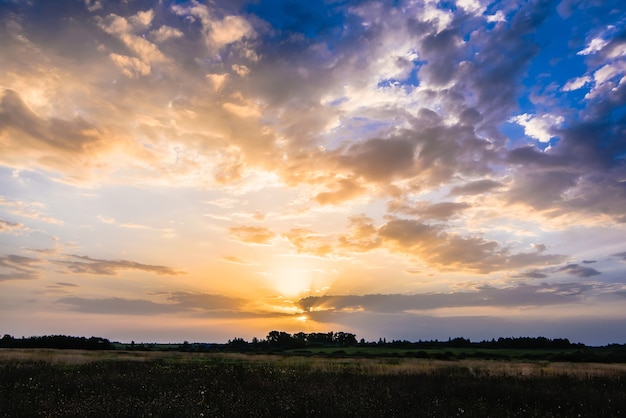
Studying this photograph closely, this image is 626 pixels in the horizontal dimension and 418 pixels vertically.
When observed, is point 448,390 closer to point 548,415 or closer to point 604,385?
point 548,415

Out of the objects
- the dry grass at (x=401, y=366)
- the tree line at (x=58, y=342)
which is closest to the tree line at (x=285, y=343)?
the tree line at (x=58, y=342)

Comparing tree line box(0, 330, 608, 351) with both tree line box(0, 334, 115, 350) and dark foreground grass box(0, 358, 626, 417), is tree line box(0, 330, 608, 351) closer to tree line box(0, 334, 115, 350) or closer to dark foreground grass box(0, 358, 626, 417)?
tree line box(0, 334, 115, 350)

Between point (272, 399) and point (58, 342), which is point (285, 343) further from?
point (272, 399)

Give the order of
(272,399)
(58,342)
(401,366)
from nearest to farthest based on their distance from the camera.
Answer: (272,399) → (401,366) → (58,342)

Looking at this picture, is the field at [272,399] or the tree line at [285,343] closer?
the field at [272,399]

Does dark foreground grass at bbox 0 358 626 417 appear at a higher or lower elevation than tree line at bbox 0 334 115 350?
higher

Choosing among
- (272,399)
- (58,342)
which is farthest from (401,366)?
(58,342)

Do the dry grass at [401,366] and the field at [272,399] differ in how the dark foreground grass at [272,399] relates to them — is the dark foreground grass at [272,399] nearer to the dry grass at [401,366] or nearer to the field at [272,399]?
the field at [272,399]

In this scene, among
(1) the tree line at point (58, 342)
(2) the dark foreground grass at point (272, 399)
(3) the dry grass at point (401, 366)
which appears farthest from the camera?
(1) the tree line at point (58, 342)

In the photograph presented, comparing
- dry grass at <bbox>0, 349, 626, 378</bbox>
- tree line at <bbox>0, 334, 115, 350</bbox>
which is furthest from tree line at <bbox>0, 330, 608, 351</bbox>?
dry grass at <bbox>0, 349, 626, 378</bbox>

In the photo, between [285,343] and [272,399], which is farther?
[285,343]

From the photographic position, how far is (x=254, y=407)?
10.2 metres

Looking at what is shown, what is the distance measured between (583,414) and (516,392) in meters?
3.20

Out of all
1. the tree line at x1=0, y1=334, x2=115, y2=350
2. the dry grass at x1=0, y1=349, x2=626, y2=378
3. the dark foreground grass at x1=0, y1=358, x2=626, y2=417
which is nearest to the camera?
the dark foreground grass at x1=0, y1=358, x2=626, y2=417
